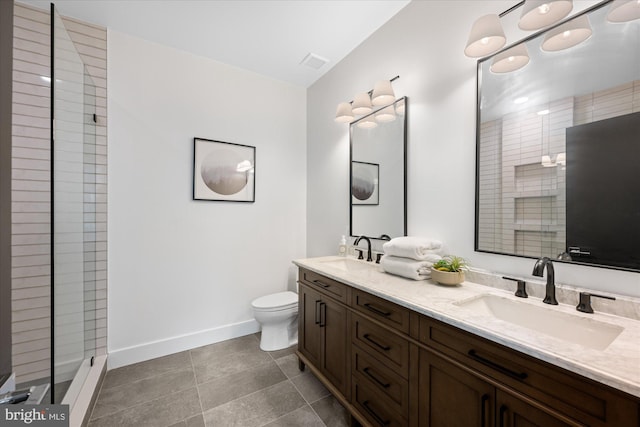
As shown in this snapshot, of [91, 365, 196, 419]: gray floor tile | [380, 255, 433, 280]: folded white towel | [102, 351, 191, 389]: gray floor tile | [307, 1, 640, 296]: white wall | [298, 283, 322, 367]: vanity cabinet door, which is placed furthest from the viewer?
[102, 351, 191, 389]: gray floor tile

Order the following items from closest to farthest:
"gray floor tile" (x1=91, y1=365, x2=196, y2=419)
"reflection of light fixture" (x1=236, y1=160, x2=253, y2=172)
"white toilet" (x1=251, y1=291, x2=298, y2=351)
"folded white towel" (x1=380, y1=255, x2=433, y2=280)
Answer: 1. "folded white towel" (x1=380, y1=255, x2=433, y2=280)
2. "gray floor tile" (x1=91, y1=365, x2=196, y2=419)
3. "white toilet" (x1=251, y1=291, x2=298, y2=351)
4. "reflection of light fixture" (x1=236, y1=160, x2=253, y2=172)

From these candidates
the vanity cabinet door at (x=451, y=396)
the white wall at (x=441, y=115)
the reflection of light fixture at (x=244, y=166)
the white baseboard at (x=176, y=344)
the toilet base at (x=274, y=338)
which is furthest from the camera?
the reflection of light fixture at (x=244, y=166)

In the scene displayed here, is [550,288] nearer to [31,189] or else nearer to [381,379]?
[381,379]

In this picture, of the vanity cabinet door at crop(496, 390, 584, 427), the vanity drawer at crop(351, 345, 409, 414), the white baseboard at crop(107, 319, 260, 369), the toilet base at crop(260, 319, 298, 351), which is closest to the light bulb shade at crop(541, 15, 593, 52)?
the vanity cabinet door at crop(496, 390, 584, 427)

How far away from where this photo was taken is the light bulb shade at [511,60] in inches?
51.8

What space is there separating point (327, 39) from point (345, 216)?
5.19 feet

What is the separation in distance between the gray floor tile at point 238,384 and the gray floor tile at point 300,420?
35 cm

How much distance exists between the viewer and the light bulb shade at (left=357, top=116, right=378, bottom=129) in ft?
7.39

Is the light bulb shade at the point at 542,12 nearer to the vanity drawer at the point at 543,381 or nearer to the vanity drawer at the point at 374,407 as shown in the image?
the vanity drawer at the point at 543,381

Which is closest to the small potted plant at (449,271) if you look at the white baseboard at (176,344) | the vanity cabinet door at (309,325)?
the vanity cabinet door at (309,325)

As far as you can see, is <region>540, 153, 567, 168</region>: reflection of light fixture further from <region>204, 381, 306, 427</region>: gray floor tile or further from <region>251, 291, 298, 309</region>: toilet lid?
<region>251, 291, 298, 309</region>: toilet lid

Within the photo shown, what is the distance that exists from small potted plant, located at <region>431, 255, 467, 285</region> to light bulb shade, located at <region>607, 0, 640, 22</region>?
1202mm

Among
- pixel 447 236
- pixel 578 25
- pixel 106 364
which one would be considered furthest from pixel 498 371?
pixel 106 364

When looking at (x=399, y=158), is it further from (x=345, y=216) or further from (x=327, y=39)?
(x=327, y=39)
